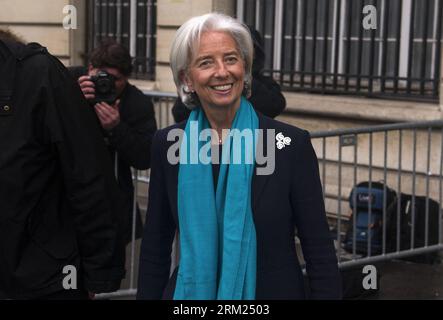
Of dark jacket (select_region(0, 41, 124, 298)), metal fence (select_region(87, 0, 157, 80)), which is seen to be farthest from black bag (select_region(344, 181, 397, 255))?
metal fence (select_region(87, 0, 157, 80))

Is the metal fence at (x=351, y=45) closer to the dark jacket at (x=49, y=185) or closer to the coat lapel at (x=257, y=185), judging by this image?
the dark jacket at (x=49, y=185)

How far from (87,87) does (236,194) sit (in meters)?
2.04

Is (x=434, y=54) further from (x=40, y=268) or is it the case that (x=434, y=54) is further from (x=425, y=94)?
(x=40, y=268)

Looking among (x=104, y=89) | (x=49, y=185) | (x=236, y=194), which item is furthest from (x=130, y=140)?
(x=236, y=194)

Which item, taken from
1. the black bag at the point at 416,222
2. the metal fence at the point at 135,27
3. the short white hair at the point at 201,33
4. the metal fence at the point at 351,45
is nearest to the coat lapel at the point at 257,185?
the short white hair at the point at 201,33

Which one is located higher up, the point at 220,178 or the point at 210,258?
the point at 220,178

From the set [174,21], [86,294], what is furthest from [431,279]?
[174,21]

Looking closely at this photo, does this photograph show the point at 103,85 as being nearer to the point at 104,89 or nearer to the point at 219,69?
the point at 104,89

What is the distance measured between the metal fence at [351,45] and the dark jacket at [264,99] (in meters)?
3.12

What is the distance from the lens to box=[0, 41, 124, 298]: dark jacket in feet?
10.7

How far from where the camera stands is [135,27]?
11.5 m

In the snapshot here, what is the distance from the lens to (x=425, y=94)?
862cm

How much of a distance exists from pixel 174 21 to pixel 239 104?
7441 millimetres

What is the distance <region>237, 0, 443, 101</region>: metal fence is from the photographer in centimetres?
386
